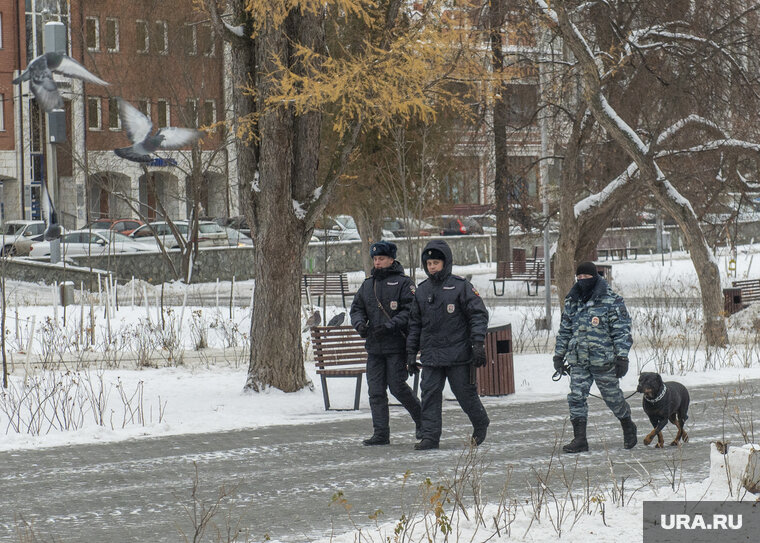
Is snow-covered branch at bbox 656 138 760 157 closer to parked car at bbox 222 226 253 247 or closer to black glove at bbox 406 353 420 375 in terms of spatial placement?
black glove at bbox 406 353 420 375

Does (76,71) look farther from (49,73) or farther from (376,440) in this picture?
(376,440)

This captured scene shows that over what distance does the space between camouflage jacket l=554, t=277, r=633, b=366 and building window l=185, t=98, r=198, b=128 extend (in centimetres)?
2230

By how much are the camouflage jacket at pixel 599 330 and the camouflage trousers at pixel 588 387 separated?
74 millimetres

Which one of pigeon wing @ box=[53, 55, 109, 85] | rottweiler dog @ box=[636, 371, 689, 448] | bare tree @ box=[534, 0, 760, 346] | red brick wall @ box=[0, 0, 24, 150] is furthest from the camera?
red brick wall @ box=[0, 0, 24, 150]

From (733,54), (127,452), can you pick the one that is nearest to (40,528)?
(127,452)

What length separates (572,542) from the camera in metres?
6.54

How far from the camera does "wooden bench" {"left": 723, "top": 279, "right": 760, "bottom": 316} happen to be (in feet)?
79.2

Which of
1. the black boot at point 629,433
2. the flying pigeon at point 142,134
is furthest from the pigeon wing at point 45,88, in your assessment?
the black boot at point 629,433

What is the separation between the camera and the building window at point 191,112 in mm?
A: 31094

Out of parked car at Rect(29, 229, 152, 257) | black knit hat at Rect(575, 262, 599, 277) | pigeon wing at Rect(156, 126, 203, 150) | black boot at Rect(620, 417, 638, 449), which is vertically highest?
pigeon wing at Rect(156, 126, 203, 150)

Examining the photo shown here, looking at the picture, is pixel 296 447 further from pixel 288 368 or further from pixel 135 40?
pixel 135 40

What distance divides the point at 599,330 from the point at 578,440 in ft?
2.92

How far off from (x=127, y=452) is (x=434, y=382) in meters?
2.63

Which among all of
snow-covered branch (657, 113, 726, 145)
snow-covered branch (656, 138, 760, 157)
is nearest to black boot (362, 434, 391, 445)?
snow-covered branch (656, 138, 760, 157)
